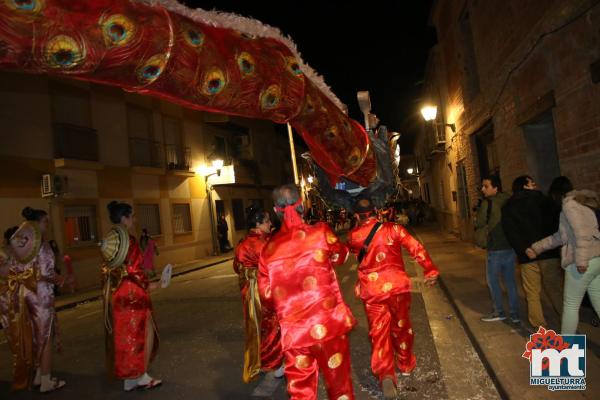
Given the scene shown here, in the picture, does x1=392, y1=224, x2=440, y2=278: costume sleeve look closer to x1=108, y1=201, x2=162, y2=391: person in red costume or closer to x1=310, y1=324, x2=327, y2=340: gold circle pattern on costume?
x1=310, y1=324, x2=327, y2=340: gold circle pattern on costume

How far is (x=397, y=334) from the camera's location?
12.1 feet

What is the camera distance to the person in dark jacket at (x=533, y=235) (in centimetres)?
429

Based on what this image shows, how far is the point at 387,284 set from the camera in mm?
3605

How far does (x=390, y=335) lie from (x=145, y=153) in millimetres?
14816

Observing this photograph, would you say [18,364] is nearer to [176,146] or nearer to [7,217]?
[7,217]

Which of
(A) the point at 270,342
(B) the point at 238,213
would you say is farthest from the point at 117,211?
(B) the point at 238,213

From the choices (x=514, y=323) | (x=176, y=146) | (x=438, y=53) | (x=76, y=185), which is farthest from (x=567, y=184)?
(x=176, y=146)

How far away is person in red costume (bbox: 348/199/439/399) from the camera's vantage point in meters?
3.58

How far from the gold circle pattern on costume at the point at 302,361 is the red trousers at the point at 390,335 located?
1.07 meters

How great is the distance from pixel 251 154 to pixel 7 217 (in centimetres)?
1459

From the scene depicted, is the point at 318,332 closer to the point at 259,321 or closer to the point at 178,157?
the point at 259,321

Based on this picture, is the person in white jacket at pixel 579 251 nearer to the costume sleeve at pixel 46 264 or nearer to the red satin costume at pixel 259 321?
the red satin costume at pixel 259 321

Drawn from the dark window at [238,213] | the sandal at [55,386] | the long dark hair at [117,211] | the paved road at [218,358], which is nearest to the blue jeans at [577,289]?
the paved road at [218,358]

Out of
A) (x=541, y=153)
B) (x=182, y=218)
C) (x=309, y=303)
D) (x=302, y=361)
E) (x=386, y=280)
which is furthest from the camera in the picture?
(x=182, y=218)
